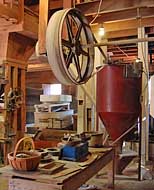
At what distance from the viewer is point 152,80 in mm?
3430

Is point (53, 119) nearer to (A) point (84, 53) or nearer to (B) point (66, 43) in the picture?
(A) point (84, 53)

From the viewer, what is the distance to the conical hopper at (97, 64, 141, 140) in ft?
13.5

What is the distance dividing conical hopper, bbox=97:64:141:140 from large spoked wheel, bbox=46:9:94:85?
1.01 meters

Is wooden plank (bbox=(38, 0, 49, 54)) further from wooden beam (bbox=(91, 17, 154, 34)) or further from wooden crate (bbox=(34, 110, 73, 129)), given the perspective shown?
wooden crate (bbox=(34, 110, 73, 129))

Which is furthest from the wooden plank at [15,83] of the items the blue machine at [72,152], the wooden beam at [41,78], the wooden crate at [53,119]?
the wooden beam at [41,78]

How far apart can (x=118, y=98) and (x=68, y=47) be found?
5.20 ft

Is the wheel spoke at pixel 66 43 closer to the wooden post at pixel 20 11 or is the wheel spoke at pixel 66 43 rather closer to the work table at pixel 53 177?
the work table at pixel 53 177

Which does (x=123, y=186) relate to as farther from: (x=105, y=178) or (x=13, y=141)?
(x=13, y=141)

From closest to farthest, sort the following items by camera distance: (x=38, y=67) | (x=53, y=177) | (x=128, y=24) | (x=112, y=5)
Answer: (x=53, y=177) < (x=112, y=5) < (x=128, y=24) < (x=38, y=67)

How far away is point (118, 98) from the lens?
4117 mm

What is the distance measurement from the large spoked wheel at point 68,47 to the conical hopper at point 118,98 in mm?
1005

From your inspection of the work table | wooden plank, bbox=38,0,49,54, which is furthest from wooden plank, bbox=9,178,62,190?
wooden plank, bbox=38,0,49,54

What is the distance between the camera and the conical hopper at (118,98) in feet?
13.5

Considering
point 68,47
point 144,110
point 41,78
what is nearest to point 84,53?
point 68,47
